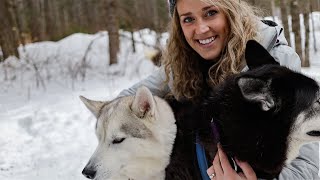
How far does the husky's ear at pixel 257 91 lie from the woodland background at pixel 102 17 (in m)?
2.63

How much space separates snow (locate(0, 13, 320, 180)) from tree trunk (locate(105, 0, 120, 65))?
30cm

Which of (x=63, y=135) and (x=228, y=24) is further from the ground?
(x=228, y=24)

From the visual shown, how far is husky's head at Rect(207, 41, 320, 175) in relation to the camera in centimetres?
202

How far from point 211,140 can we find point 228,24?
0.90m

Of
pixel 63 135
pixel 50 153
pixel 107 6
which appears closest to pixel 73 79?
pixel 107 6

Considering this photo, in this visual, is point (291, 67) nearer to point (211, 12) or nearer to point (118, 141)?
point (211, 12)

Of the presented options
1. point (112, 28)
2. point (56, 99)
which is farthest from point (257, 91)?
point (112, 28)

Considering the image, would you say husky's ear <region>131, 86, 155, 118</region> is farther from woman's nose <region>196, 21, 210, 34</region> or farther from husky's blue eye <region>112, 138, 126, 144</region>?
woman's nose <region>196, 21, 210, 34</region>

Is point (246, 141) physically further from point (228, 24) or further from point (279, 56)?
point (228, 24)

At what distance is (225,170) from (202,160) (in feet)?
0.59

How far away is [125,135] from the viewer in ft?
8.36

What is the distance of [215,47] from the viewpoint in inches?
111

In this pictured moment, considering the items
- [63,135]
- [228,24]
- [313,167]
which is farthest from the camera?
[63,135]

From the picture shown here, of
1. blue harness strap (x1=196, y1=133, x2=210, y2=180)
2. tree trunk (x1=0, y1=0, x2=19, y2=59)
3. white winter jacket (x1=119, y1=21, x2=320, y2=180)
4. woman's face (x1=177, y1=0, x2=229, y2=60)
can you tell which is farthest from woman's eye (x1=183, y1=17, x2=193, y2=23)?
tree trunk (x1=0, y1=0, x2=19, y2=59)
